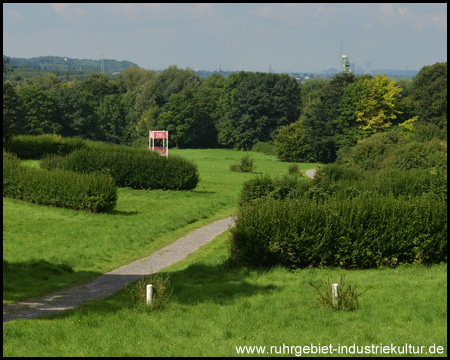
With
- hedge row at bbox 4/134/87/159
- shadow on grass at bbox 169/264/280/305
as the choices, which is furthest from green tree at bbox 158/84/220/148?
shadow on grass at bbox 169/264/280/305

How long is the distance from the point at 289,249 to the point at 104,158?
28081 mm

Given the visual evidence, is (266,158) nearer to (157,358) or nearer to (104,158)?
(104,158)

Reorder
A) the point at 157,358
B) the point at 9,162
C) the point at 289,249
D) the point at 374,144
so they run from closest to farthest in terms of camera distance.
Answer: the point at 157,358, the point at 289,249, the point at 9,162, the point at 374,144

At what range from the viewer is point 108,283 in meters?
21.3

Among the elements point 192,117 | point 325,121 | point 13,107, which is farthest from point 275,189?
point 192,117

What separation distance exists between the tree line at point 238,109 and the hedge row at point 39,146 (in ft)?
52.0

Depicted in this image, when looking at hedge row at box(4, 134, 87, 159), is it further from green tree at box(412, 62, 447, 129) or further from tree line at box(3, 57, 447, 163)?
green tree at box(412, 62, 447, 129)

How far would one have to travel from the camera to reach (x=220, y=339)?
13773 millimetres

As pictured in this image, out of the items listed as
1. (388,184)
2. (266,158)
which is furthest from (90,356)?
(266,158)

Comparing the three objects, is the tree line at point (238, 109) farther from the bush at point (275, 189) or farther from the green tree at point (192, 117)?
the bush at point (275, 189)

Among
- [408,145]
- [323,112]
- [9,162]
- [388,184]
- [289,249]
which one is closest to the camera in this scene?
[289,249]

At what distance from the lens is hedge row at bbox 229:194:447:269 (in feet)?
75.6

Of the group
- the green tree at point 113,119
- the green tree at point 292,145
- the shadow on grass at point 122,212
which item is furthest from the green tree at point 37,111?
the shadow on grass at point 122,212

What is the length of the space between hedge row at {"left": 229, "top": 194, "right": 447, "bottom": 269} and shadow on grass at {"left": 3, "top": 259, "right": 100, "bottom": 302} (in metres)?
6.18
